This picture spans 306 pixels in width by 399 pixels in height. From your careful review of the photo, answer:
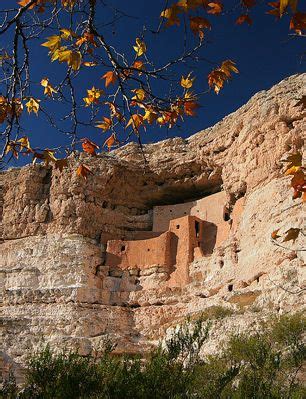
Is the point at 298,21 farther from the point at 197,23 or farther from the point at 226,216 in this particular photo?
the point at 226,216

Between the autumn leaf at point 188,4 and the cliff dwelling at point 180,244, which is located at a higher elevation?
the cliff dwelling at point 180,244

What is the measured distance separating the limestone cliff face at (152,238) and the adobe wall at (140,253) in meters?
0.06

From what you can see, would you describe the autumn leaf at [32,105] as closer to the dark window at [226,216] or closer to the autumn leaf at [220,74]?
the autumn leaf at [220,74]

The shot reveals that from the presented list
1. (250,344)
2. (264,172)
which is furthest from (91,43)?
(264,172)

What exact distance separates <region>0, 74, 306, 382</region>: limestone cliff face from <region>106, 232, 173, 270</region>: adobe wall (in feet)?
0.19

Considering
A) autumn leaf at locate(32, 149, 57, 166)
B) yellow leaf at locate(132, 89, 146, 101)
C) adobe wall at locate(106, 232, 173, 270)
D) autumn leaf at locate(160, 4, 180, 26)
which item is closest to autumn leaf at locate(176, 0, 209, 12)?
autumn leaf at locate(160, 4, 180, 26)

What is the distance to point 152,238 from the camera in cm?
2506

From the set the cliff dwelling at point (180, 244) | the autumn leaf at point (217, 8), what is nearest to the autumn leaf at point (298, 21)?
the autumn leaf at point (217, 8)

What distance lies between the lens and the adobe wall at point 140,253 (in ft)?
78.8

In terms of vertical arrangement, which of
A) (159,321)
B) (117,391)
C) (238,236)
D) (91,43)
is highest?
(238,236)

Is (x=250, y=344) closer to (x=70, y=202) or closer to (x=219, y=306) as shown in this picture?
(x=219, y=306)

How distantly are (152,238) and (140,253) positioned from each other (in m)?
0.90

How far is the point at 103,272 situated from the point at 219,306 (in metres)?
7.10

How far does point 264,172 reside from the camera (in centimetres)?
2123
